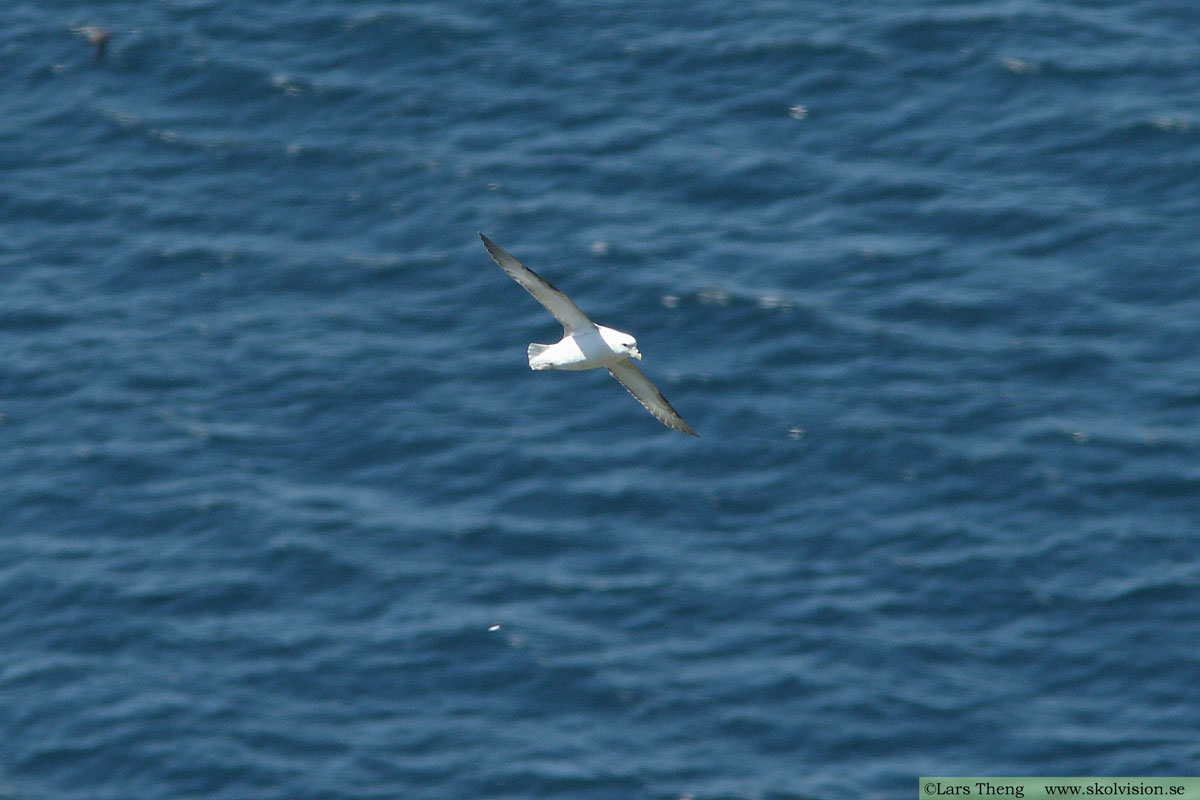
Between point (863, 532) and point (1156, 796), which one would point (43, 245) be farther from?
point (1156, 796)

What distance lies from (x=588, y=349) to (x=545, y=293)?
3.79 ft

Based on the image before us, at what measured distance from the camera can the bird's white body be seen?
110ft

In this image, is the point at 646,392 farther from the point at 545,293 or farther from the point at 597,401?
the point at 597,401

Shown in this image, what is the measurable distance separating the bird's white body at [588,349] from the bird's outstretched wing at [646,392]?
1771 mm

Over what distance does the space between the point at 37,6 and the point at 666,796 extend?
1295 inches

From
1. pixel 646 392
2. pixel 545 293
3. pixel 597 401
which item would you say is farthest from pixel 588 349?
pixel 597 401

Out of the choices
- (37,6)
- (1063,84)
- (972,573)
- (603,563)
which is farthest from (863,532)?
(37,6)

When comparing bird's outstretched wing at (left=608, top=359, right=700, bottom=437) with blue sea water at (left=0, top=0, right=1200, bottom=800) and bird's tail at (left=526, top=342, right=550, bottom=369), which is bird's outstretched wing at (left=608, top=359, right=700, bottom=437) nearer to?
bird's tail at (left=526, top=342, right=550, bottom=369)

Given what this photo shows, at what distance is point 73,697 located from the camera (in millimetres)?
45844

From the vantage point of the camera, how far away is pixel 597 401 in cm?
5047

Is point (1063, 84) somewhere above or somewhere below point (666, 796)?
above

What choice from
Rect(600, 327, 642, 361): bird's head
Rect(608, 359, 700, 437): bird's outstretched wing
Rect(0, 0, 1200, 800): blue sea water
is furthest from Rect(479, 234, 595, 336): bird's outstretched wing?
Rect(0, 0, 1200, 800): blue sea water

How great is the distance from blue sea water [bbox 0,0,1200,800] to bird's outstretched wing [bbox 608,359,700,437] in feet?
33.5

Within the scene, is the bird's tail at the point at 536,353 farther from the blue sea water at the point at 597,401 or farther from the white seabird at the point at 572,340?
the blue sea water at the point at 597,401
